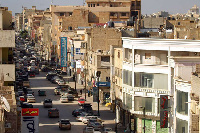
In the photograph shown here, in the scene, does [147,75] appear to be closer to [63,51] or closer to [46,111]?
[46,111]

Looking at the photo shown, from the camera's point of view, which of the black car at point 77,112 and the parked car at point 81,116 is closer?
the parked car at point 81,116

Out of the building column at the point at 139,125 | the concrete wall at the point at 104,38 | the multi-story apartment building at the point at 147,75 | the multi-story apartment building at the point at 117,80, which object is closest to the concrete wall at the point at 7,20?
the multi-story apartment building at the point at 147,75

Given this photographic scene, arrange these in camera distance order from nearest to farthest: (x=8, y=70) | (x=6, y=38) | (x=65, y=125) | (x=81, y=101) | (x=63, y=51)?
(x=6, y=38) → (x=8, y=70) → (x=65, y=125) → (x=81, y=101) → (x=63, y=51)

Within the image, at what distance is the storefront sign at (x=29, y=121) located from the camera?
4439 cm

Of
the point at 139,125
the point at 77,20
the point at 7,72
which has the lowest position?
the point at 139,125

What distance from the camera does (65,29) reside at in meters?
138

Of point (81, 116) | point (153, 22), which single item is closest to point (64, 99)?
point (81, 116)

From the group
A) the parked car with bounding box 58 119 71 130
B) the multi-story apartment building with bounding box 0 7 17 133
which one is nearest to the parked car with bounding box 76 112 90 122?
the parked car with bounding box 58 119 71 130

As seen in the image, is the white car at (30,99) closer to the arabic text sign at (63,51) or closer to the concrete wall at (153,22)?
the arabic text sign at (63,51)

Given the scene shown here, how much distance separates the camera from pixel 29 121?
148ft

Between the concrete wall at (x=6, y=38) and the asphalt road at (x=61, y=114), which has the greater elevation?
the concrete wall at (x=6, y=38)

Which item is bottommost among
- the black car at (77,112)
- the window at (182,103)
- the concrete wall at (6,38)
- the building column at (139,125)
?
the black car at (77,112)

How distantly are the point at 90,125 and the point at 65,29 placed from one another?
81002mm

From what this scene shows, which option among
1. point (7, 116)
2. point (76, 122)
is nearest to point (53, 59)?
point (76, 122)
